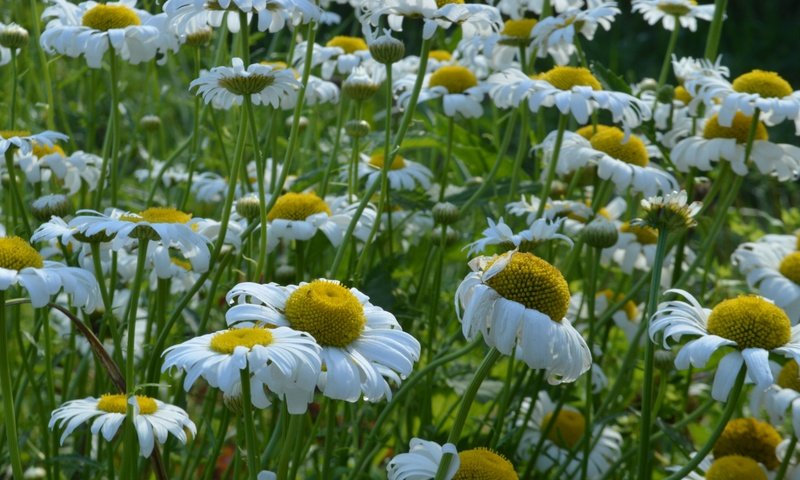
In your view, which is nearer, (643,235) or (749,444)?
(749,444)

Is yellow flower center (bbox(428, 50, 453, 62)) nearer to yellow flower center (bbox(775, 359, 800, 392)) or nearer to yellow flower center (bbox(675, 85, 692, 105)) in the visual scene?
yellow flower center (bbox(675, 85, 692, 105))

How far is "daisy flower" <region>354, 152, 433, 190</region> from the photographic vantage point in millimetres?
2342

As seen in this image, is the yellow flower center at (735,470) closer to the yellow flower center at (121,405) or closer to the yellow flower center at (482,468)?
the yellow flower center at (482,468)

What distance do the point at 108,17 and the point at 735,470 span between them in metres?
1.34

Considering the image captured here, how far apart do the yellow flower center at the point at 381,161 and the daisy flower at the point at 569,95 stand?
1.05ft

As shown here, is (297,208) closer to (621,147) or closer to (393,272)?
(393,272)

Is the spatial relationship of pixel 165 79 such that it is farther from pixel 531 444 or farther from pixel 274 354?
pixel 274 354

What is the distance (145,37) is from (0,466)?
0.88 meters

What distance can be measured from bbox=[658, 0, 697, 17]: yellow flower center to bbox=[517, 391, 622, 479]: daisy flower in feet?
2.98

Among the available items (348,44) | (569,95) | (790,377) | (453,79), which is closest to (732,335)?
(790,377)

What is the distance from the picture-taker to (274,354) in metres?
1.16

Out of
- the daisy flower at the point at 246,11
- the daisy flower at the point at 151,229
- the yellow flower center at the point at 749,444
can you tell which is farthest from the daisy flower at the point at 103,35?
the yellow flower center at the point at 749,444

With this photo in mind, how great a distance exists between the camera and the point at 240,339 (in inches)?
48.1

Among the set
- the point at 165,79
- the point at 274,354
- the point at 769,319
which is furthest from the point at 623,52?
the point at 274,354
